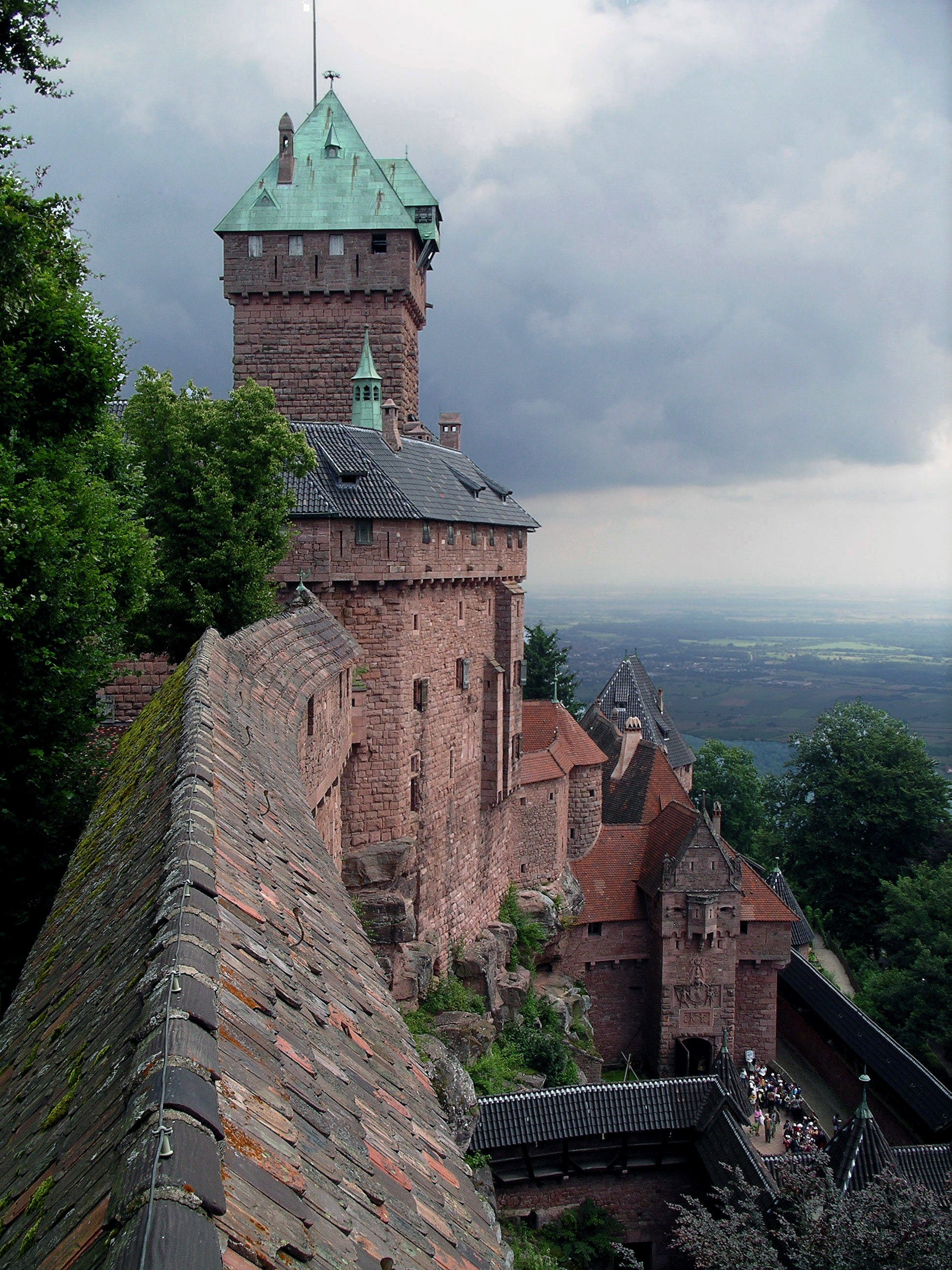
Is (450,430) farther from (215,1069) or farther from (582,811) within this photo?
(215,1069)

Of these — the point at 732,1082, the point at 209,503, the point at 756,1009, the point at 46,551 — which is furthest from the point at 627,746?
the point at 46,551

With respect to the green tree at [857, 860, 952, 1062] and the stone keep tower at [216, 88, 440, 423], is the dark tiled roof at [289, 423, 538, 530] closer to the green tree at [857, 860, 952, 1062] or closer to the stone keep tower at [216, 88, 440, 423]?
the stone keep tower at [216, 88, 440, 423]

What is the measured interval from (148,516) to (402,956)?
10668mm

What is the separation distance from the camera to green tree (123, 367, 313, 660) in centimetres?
1598

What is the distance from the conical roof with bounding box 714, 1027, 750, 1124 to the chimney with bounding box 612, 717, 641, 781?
43.9ft

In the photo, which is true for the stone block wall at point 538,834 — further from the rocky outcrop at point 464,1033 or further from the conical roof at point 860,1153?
the conical roof at point 860,1153

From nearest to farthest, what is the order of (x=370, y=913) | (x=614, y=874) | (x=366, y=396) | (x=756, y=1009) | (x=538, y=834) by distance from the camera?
(x=370, y=913) → (x=366, y=396) → (x=538, y=834) → (x=756, y=1009) → (x=614, y=874)

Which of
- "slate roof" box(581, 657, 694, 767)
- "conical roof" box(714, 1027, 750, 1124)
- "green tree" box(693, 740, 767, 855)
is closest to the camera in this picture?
"conical roof" box(714, 1027, 750, 1124)

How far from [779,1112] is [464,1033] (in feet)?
44.5

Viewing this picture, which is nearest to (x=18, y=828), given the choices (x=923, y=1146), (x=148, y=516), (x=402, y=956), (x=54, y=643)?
(x=54, y=643)

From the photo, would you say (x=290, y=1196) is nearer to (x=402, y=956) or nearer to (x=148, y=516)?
(x=148, y=516)

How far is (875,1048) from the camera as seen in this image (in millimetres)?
30422

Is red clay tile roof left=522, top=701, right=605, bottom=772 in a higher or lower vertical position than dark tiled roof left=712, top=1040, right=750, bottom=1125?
higher

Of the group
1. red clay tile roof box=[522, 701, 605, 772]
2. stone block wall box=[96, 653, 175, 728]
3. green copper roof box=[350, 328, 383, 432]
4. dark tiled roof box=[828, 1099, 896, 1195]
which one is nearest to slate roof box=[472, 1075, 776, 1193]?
dark tiled roof box=[828, 1099, 896, 1195]
